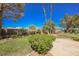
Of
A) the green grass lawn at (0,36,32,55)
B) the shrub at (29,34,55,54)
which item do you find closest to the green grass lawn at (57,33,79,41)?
the shrub at (29,34,55,54)

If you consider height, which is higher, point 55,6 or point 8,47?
point 55,6

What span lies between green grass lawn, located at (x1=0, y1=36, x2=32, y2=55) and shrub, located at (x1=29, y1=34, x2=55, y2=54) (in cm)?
7

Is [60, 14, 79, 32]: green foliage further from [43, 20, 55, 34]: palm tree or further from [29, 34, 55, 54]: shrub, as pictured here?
[29, 34, 55, 54]: shrub

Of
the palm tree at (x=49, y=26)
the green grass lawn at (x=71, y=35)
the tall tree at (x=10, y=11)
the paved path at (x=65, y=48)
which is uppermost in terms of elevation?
the tall tree at (x=10, y=11)

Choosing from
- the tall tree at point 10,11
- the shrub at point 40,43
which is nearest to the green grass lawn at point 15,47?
the shrub at point 40,43

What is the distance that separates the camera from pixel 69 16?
3.49 metres

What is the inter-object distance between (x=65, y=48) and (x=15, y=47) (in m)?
0.66

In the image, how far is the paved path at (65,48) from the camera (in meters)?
3.45

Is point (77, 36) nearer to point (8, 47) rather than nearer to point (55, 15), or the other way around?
point (55, 15)

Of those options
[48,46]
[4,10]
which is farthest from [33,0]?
[48,46]

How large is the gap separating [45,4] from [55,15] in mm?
199

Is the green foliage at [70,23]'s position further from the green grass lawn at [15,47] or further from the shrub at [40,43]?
the green grass lawn at [15,47]

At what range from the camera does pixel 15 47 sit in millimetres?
3465

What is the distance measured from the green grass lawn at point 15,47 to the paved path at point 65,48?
346 mm
